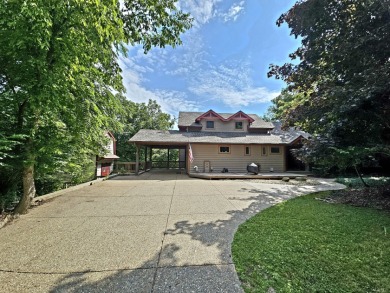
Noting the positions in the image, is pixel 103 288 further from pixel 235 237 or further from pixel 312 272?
pixel 312 272

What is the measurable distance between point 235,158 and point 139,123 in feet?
56.4

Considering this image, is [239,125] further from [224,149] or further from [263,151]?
[224,149]

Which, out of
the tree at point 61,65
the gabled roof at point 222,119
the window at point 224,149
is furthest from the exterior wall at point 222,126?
the tree at point 61,65

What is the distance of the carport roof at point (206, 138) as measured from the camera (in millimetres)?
15484

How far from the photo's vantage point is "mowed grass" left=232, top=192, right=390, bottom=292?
2.45 metres

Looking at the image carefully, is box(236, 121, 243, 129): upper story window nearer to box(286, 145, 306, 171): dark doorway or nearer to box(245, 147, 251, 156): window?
box(245, 147, 251, 156): window

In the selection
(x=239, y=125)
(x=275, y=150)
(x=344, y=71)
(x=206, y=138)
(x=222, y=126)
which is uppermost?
(x=239, y=125)

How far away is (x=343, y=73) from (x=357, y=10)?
1.87 meters

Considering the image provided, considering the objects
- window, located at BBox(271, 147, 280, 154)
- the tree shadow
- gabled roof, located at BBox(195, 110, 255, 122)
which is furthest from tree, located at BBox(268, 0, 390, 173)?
gabled roof, located at BBox(195, 110, 255, 122)

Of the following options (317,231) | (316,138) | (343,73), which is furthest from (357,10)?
Result: (317,231)

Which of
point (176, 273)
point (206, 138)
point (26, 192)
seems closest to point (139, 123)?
point (206, 138)

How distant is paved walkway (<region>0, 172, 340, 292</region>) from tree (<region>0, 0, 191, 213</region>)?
1886mm

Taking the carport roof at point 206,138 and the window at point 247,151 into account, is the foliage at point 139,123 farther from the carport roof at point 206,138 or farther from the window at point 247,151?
the window at point 247,151

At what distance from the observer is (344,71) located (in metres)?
6.74
